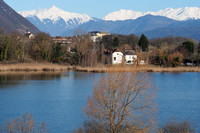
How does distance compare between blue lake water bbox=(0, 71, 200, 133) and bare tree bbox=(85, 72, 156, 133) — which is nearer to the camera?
bare tree bbox=(85, 72, 156, 133)

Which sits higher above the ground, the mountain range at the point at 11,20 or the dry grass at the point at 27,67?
the mountain range at the point at 11,20

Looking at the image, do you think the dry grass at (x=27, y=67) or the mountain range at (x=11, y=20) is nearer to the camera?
the dry grass at (x=27, y=67)

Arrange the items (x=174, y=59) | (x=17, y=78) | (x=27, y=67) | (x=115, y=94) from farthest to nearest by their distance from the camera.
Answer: (x=174, y=59) → (x=27, y=67) → (x=17, y=78) → (x=115, y=94)

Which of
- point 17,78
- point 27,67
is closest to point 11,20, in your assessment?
point 27,67

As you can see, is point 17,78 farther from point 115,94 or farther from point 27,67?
point 115,94

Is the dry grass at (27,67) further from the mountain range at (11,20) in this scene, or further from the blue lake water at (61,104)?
the mountain range at (11,20)

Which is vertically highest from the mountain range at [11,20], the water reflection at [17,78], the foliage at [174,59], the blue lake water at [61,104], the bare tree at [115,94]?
the mountain range at [11,20]

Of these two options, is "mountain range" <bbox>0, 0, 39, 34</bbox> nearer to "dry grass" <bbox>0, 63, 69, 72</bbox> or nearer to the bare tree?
"dry grass" <bbox>0, 63, 69, 72</bbox>

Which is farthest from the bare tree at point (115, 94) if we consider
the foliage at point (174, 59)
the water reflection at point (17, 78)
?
the foliage at point (174, 59)

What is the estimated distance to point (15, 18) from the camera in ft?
608

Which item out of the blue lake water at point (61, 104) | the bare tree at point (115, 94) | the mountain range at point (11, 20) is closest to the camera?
the bare tree at point (115, 94)

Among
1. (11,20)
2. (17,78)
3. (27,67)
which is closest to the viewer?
(17,78)

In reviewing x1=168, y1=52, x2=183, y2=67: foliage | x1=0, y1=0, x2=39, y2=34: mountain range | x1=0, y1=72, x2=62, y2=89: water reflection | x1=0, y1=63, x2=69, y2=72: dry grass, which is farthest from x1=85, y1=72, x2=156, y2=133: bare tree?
x1=0, y1=0, x2=39, y2=34: mountain range

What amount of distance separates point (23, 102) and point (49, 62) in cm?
3041
